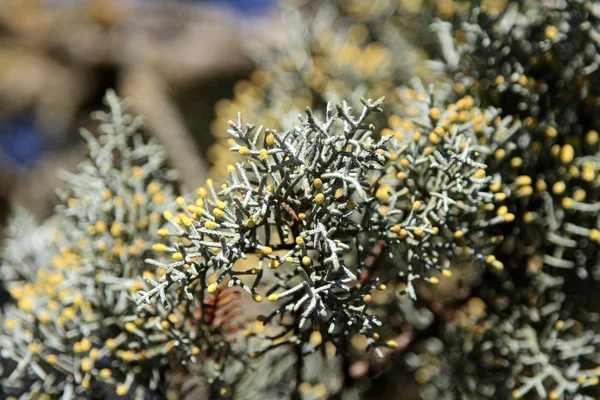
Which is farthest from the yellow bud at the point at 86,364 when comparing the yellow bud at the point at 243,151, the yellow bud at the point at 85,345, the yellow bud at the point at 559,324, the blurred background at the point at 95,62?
the blurred background at the point at 95,62

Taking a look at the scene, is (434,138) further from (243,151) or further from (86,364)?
(86,364)

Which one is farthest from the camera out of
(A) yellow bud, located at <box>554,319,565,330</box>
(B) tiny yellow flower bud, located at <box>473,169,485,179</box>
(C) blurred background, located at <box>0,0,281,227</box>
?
(C) blurred background, located at <box>0,0,281,227</box>

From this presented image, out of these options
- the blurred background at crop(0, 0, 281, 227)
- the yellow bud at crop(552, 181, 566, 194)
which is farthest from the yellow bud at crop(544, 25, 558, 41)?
the blurred background at crop(0, 0, 281, 227)

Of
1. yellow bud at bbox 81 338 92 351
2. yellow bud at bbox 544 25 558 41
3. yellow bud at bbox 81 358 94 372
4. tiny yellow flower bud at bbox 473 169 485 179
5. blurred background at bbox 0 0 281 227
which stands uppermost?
blurred background at bbox 0 0 281 227

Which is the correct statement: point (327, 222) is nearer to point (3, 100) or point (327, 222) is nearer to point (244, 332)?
point (244, 332)

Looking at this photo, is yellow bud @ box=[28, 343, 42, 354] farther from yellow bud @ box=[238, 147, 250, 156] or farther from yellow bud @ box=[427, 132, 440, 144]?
yellow bud @ box=[427, 132, 440, 144]

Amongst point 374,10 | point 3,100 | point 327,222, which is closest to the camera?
point 327,222

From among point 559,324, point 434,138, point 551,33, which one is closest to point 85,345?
point 434,138

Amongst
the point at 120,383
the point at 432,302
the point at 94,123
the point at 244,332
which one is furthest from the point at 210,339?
the point at 94,123
